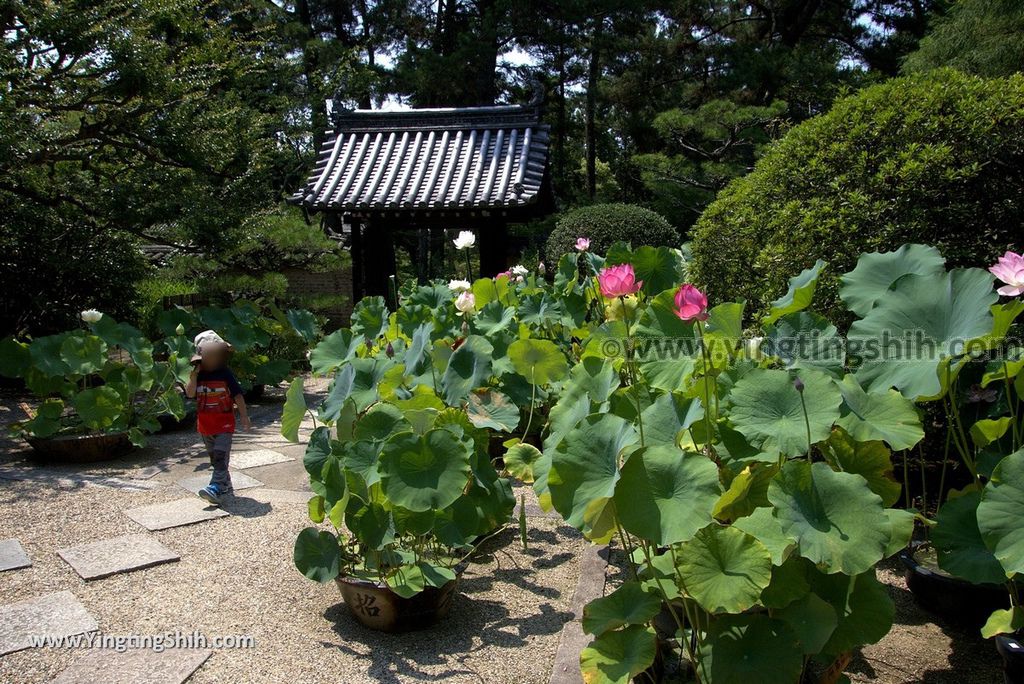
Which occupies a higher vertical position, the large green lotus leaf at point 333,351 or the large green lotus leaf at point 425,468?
the large green lotus leaf at point 333,351

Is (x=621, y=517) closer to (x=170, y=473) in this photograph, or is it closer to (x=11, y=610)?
(x=11, y=610)

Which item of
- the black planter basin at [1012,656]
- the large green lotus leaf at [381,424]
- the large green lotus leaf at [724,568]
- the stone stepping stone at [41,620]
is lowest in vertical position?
the stone stepping stone at [41,620]

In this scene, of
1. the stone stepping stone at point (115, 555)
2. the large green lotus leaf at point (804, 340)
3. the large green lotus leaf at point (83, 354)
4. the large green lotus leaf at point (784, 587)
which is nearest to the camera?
the large green lotus leaf at point (784, 587)

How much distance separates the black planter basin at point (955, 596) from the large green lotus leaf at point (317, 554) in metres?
1.83

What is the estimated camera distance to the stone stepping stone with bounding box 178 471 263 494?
4025 mm

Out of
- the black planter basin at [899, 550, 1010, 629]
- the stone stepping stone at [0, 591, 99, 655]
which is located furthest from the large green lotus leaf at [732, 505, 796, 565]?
the stone stepping stone at [0, 591, 99, 655]

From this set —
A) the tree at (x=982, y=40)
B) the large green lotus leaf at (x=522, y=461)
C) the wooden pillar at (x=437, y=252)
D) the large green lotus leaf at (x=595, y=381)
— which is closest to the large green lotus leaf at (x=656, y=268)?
the large green lotus leaf at (x=595, y=381)

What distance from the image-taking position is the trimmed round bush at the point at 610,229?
824 cm

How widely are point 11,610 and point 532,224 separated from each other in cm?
1233

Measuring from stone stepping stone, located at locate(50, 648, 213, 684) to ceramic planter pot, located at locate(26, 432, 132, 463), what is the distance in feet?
8.80

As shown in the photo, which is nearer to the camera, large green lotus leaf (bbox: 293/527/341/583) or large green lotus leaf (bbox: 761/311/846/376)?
large green lotus leaf (bbox: 761/311/846/376)

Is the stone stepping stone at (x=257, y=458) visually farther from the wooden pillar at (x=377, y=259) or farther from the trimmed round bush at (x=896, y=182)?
the wooden pillar at (x=377, y=259)

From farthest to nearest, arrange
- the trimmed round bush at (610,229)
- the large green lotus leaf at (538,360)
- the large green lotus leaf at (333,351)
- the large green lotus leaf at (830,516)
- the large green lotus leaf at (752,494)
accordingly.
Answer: the trimmed round bush at (610,229) < the large green lotus leaf at (333,351) < the large green lotus leaf at (538,360) < the large green lotus leaf at (752,494) < the large green lotus leaf at (830,516)

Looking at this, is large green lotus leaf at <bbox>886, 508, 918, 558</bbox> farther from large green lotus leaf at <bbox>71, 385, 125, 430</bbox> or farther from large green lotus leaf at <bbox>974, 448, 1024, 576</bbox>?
large green lotus leaf at <bbox>71, 385, 125, 430</bbox>
